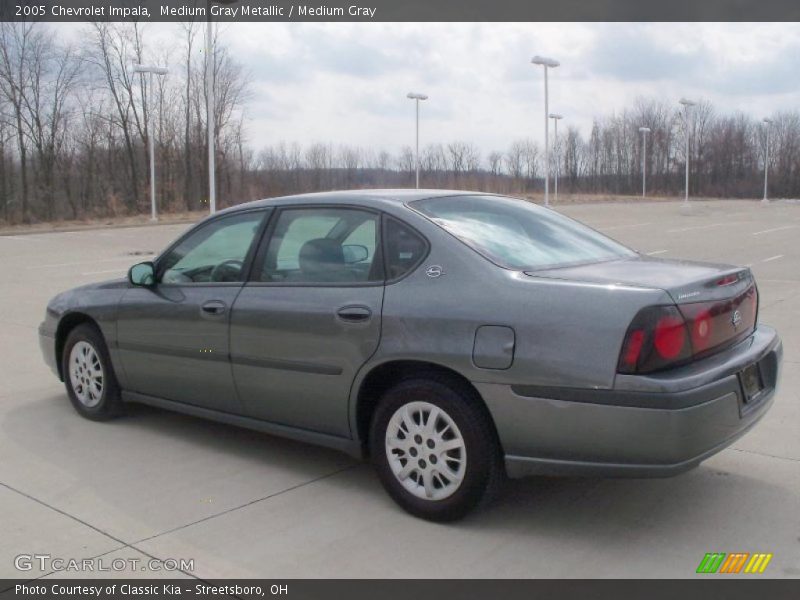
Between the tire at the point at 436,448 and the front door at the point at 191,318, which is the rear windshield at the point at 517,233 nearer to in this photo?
the tire at the point at 436,448

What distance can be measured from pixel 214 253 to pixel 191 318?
43cm

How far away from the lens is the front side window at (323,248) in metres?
4.39

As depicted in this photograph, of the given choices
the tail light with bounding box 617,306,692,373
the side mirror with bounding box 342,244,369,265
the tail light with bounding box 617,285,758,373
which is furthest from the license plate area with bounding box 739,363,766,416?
the side mirror with bounding box 342,244,369,265

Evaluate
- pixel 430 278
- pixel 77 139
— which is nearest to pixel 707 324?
pixel 430 278

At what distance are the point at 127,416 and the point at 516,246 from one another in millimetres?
3156

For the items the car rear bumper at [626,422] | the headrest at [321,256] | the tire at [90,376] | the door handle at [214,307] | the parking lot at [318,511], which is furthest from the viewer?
the tire at [90,376]

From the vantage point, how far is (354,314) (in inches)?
165

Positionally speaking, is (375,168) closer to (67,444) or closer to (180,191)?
(180,191)

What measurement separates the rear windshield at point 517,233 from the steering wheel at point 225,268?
1168mm
